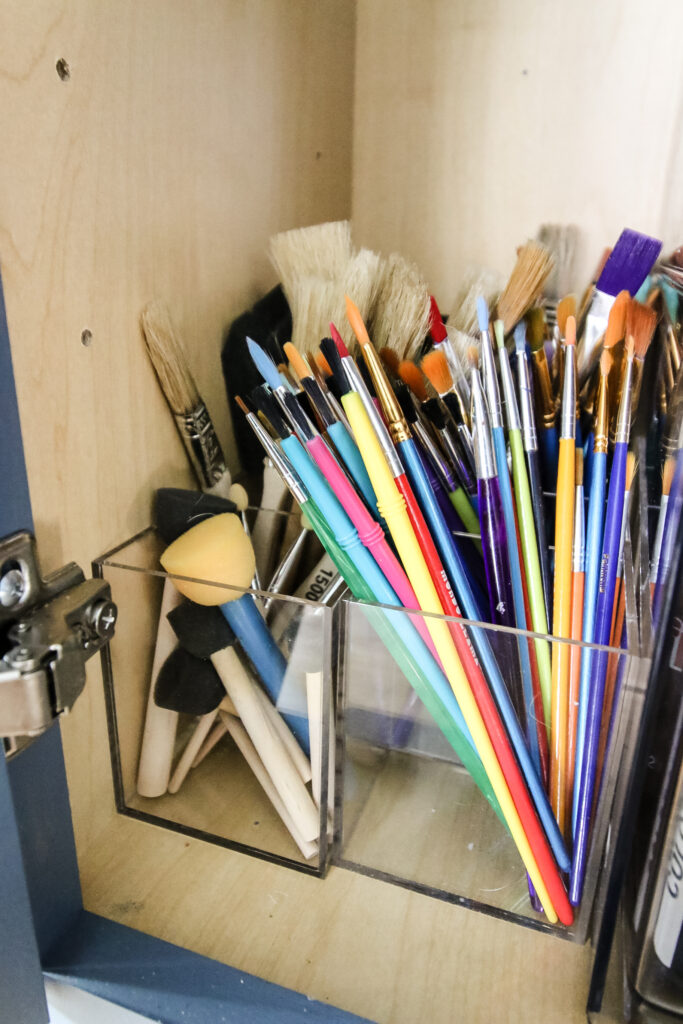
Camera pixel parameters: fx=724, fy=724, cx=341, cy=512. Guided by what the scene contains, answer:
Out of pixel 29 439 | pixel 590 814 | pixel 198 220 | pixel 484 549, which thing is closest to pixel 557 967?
pixel 590 814

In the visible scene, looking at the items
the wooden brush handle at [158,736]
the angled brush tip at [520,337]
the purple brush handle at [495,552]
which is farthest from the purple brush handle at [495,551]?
the wooden brush handle at [158,736]

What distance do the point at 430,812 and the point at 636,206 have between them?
0.55m

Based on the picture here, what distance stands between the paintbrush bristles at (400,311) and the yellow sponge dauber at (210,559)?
188mm

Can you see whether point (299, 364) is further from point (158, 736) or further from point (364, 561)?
point (158, 736)

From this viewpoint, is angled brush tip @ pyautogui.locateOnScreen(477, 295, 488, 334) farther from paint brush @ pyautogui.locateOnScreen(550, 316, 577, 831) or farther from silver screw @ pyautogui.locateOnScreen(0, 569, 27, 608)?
silver screw @ pyautogui.locateOnScreen(0, 569, 27, 608)

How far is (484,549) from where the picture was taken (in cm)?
45

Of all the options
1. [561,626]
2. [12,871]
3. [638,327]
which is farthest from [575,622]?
[12,871]

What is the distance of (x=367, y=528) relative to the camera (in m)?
0.42

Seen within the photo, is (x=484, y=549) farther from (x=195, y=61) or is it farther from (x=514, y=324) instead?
(x=195, y=61)

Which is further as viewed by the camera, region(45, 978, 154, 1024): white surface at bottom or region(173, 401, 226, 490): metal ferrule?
region(173, 401, 226, 490): metal ferrule

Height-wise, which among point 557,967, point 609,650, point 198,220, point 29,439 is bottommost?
point 557,967

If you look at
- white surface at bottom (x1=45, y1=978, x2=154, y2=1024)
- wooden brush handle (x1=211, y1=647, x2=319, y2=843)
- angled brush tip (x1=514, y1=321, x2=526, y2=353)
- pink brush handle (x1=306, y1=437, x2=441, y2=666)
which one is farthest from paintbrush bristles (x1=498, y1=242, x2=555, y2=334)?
white surface at bottom (x1=45, y1=978, x2=154, y2=1024)

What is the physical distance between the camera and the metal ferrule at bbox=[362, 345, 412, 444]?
442mm

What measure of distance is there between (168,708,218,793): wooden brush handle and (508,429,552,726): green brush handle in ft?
0.69
